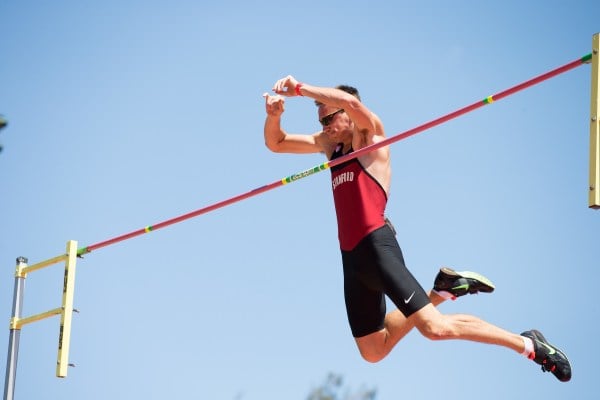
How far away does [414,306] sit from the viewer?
7.21 meters

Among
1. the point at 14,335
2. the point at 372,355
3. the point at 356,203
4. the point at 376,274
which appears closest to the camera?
the point at 376,274

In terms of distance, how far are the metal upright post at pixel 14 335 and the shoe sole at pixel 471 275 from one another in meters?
4.25

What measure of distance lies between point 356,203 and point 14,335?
3.95 m

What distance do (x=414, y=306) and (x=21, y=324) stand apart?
4232mm

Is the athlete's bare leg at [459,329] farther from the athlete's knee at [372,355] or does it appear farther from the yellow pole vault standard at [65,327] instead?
the yellow pole vault standard at [65,327]

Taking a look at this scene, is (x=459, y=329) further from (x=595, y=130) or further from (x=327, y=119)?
(x=327, y=119)

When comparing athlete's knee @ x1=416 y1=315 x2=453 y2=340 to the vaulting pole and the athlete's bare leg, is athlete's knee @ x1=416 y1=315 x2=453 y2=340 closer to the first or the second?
the athlete's bare leg

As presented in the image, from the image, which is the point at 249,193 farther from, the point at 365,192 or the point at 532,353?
the point at 532,353

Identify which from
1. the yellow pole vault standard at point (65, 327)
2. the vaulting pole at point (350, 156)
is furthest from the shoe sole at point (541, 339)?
the yellow pole vault standard at point (65, 327)

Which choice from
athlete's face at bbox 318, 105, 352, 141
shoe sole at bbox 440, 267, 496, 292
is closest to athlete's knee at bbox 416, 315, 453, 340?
shoe sole at bbox 440, 267, 496, 292

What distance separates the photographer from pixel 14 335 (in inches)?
373

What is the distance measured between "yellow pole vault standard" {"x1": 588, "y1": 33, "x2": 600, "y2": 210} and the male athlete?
1549 millimetres

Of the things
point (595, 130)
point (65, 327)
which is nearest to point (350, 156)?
point (595, 130)

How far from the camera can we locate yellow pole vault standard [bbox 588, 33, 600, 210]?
20.2 feet
